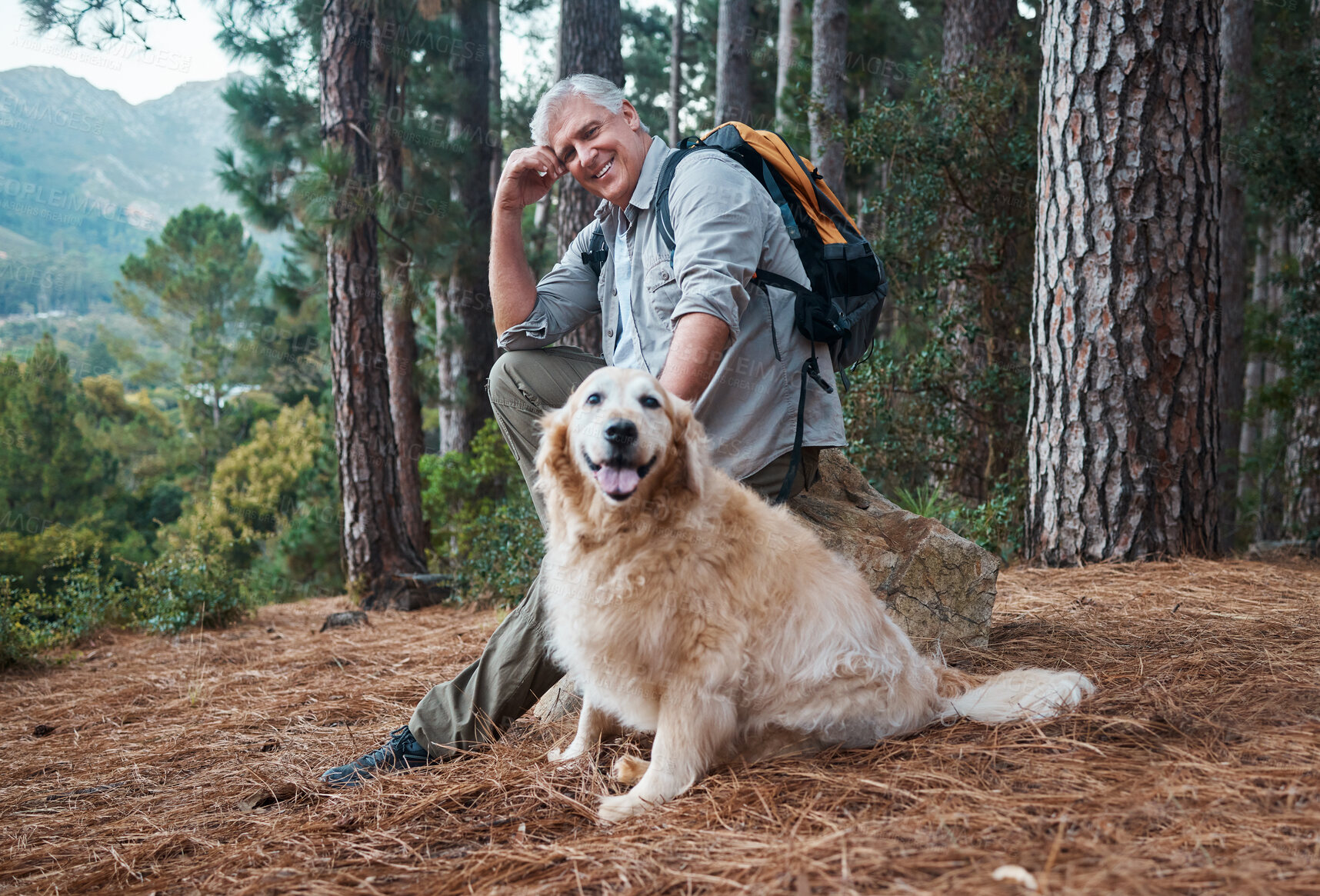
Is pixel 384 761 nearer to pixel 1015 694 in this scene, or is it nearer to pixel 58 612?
pixel 1015 694

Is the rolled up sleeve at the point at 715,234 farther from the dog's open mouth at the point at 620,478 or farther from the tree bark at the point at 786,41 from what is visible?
the tree bark at the point at 786,41

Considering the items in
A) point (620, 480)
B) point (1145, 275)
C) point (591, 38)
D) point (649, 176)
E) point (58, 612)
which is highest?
point (591, 38)

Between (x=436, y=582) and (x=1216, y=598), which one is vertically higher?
(x=1216, y=598)

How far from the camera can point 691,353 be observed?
2750 millimetres

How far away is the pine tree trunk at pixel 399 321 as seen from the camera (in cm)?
1077

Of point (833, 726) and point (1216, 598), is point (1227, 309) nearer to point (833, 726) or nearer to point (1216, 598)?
point (1216, 598)

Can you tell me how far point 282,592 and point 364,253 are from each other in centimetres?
758

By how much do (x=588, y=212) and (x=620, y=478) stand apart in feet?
22.5

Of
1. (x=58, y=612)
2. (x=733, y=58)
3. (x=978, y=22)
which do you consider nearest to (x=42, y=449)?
(x=58, y=612)

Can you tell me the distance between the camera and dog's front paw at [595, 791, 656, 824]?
2227 millimetres

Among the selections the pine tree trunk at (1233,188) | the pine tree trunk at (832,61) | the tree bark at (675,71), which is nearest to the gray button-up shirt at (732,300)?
the pine tree trunk at (832,61)

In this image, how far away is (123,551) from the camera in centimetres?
2166

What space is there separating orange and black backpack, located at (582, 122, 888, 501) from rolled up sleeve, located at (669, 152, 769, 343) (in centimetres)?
12

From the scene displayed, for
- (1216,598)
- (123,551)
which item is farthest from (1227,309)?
(123,551)
